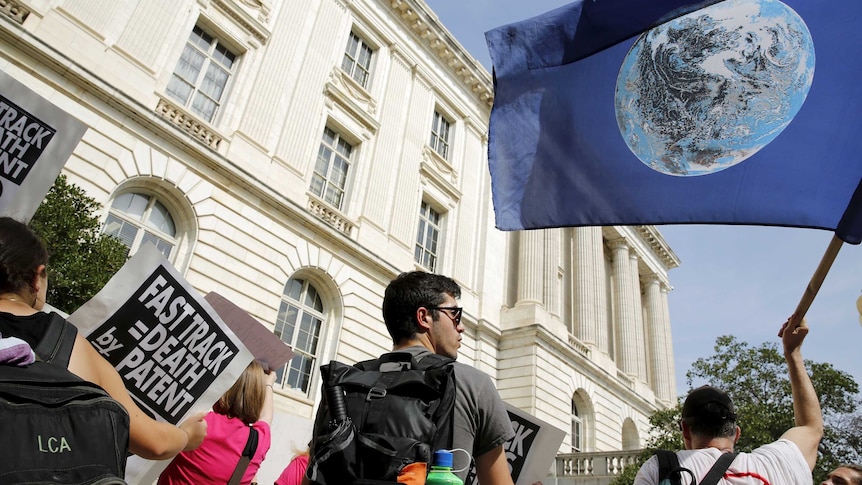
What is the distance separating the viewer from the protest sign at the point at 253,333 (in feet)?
14.3

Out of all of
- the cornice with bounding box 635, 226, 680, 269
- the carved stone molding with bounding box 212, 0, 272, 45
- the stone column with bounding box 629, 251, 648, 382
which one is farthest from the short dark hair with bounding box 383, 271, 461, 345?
the cornice with bounding box 635, 226, 680, 269

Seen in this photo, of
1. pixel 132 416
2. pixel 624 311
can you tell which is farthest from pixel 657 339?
pixel 132 416

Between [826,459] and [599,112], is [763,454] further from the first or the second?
[826,459]

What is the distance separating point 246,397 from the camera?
11.7 ft

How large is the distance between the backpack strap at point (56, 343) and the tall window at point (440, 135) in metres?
19.4

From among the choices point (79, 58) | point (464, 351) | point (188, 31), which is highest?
point (188, 31)

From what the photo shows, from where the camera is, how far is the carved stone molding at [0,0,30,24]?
400 inches

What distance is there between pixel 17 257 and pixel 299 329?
12.5m

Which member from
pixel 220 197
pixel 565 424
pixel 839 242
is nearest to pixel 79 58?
pixel 220 197

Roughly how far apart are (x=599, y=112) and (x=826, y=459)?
1725 cm

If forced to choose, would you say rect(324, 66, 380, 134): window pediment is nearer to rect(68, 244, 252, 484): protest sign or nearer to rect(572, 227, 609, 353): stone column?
rect(68, 244, 252, 484): protest sign

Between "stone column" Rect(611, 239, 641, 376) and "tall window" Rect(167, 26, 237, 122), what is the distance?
2414 centimetres

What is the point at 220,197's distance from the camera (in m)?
12.8

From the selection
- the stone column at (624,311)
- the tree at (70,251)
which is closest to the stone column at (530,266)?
the stone column at (624,311)
